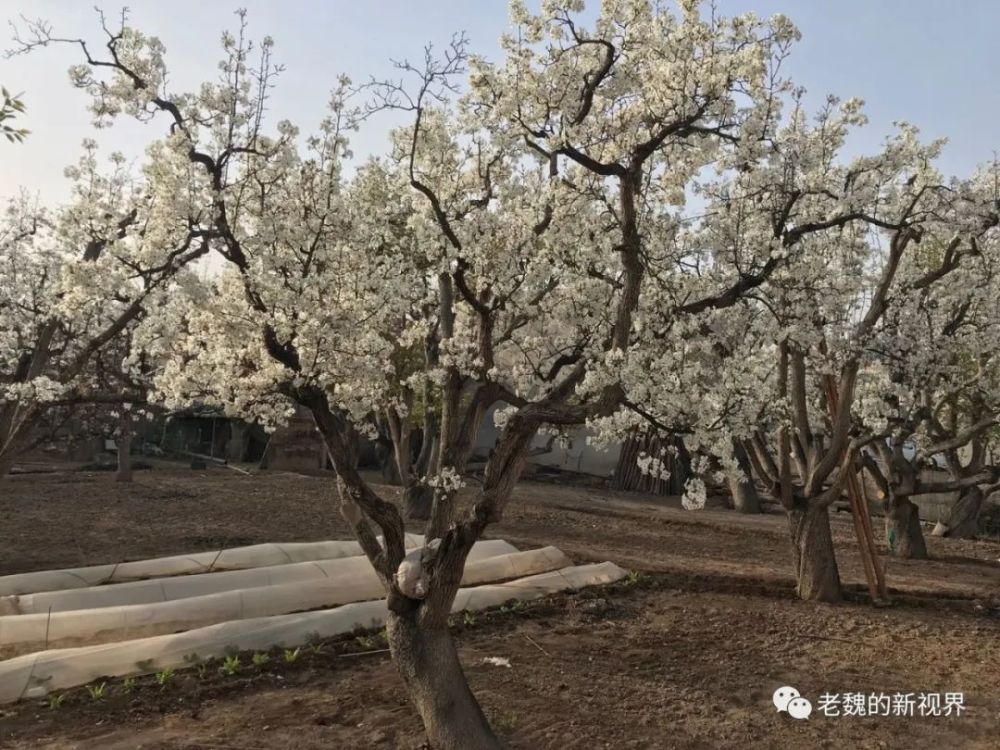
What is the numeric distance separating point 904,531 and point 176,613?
1383 cm

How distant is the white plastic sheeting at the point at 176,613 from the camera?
8.06m

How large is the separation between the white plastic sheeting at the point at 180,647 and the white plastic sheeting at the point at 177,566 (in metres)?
2.62

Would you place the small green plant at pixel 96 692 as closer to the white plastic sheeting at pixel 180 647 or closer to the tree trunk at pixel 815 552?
the white plastic sheeting at pixel 180 647

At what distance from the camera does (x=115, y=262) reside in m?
7.73

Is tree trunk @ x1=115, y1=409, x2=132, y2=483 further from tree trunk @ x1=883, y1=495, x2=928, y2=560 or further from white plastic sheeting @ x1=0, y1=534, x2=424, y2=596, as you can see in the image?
tree trunk @ x1=883, y1=495, x2=928, y2=560

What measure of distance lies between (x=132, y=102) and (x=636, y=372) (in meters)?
4.90

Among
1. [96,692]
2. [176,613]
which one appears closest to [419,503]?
[176,613]

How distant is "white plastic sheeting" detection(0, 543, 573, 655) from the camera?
8062mm

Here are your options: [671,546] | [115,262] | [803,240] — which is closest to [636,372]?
[803,240]

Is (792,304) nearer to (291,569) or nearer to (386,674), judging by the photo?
(386,674)

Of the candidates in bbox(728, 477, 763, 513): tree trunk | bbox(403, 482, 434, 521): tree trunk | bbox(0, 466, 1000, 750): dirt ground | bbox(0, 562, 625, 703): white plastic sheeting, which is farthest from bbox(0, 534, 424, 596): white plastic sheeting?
bbox(728, 477, 763, 513): tree trunk

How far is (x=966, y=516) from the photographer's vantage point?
771 inches

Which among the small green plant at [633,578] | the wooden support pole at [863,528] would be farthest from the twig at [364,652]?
the wooden support pole at [863,528]

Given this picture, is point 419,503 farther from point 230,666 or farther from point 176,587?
point 230,666
